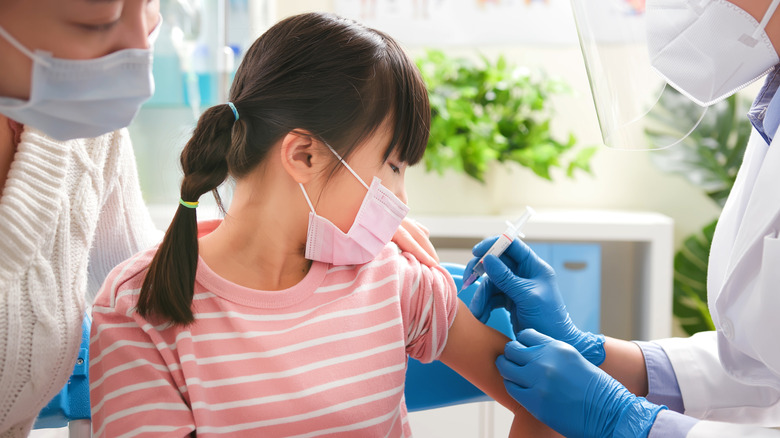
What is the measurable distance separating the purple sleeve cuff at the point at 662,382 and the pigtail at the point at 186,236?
2.70 feet

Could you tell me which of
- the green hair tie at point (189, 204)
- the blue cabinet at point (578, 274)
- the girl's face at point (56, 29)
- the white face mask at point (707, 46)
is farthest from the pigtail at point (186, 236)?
the blue cabinet at point (578, 274)

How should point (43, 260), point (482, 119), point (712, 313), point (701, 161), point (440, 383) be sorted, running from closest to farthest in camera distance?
point (43, 260) → point (712, 313) → point (440, 383) → point (482, 119) → point (701, 161)

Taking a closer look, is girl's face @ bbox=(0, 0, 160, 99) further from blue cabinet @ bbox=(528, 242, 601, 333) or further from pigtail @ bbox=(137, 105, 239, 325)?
blue cabinet @ bbox=(528, 242, 601, 333)

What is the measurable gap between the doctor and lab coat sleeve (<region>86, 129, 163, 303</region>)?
0.58m

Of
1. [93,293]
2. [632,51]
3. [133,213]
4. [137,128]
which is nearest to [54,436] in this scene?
[93,293]

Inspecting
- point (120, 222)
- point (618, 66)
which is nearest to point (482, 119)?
point (618, 66)

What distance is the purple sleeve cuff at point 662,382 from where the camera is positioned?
1209 millimetres

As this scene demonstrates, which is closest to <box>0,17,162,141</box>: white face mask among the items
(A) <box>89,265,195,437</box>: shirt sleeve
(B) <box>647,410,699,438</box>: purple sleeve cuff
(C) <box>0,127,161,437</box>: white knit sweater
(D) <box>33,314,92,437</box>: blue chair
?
(C) <box>0,127,161,437</box>: white knit sweater

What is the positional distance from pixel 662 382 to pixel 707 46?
61 centimetres

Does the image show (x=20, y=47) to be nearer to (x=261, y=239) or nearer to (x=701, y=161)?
(x=261, y=239)

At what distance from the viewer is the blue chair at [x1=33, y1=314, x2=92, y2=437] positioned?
3.29ft

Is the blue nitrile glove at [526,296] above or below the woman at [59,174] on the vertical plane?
below

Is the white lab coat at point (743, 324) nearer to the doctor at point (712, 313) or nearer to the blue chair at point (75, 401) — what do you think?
the doctor at point (712, 313)

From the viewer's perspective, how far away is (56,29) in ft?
A: 2.09
